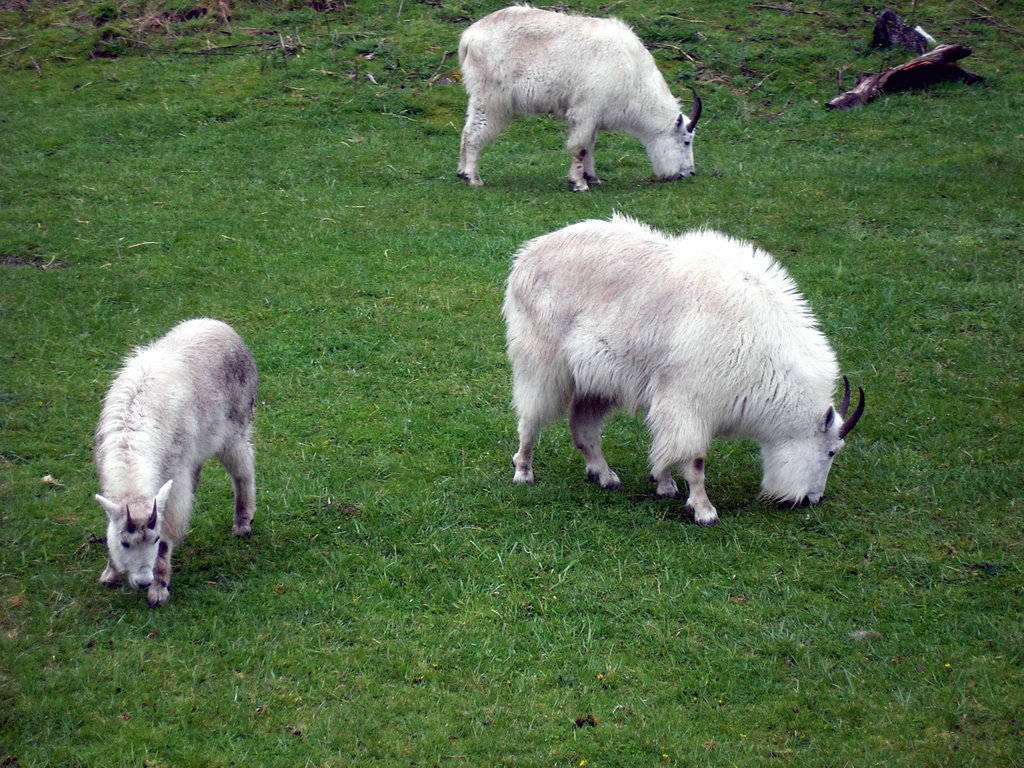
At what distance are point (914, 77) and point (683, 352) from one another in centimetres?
1073

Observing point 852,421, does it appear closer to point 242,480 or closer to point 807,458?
point 807,458

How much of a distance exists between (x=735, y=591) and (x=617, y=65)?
8.51m

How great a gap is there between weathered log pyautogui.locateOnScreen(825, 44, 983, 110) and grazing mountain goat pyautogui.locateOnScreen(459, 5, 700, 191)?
123 inches

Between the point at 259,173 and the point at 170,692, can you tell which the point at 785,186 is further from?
the point at 170,692

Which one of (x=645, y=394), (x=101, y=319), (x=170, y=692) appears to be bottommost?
(x=101, y=319)

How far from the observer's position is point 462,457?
311 inches

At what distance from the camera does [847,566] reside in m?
6.42

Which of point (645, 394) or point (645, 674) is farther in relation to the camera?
point (645, 394)

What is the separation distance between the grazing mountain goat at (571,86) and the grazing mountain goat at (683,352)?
598cm

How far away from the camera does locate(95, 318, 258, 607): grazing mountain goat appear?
5.54m

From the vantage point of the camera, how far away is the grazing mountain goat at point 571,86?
42.5 ft

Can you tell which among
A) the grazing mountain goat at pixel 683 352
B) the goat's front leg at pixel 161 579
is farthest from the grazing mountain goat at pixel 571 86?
the goat's front leg at pixel 161 579

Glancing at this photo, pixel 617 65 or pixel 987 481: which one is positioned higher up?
pixel 617 65

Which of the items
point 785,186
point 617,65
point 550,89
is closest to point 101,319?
point 550,89
